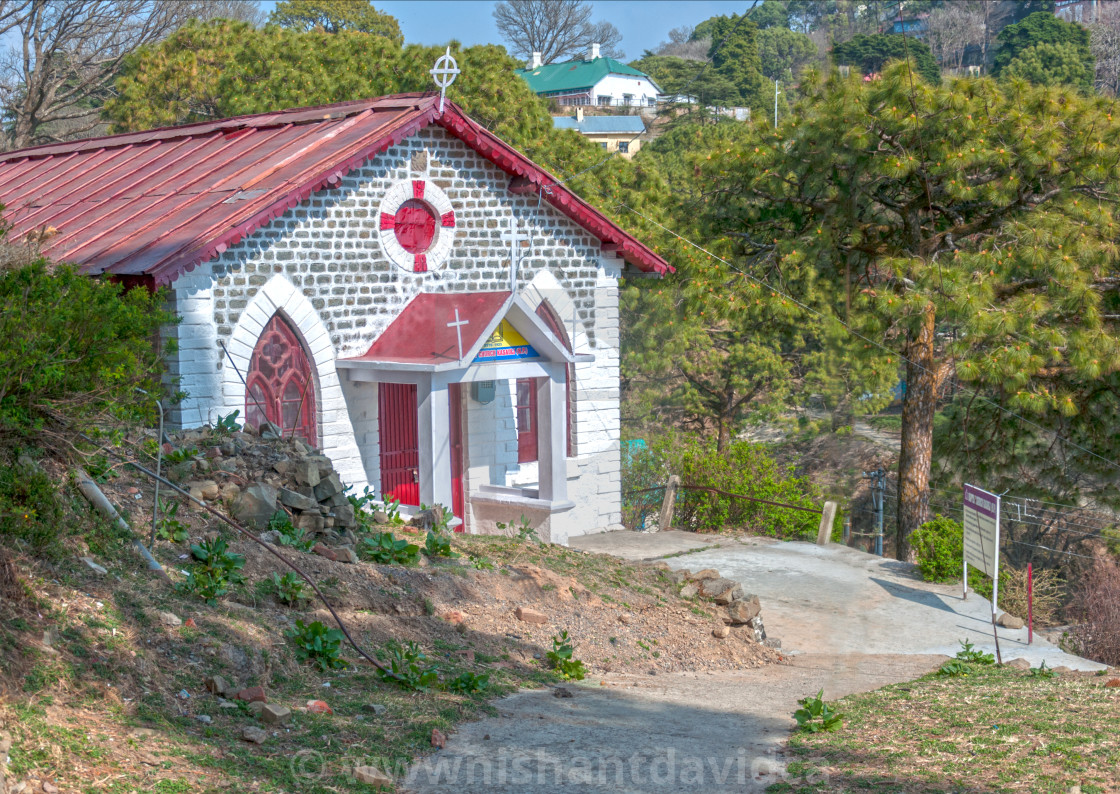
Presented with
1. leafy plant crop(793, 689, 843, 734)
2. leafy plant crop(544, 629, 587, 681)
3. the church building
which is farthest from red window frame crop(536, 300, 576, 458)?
leafy plant crop(793, 689, 843, 734)

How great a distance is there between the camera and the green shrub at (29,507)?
7352mm

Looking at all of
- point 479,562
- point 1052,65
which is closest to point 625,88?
point 1052,65

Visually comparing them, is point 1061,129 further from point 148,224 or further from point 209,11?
point 209,11

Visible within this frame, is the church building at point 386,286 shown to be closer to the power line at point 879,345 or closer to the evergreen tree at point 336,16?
the power line at point 879,345

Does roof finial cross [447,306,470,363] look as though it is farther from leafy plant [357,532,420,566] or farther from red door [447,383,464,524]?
leafy plant [357,532,420,566]

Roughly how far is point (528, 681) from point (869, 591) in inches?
306

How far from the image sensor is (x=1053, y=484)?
22969 mm

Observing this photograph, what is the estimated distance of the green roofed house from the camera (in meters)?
86.2

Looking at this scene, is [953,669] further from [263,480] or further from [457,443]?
[457,443]

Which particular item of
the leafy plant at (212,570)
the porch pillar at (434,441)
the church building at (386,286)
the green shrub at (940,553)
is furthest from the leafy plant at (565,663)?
the green shrub at (940,553)

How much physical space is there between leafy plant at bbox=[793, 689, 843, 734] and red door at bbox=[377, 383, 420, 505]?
9289 mm

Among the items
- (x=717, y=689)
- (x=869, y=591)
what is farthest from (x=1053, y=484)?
(x=717, y=689)

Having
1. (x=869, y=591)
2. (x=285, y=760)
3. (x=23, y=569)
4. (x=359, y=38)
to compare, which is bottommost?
(x=869, y=591)

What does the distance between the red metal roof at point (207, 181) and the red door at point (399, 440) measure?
3.36 m
